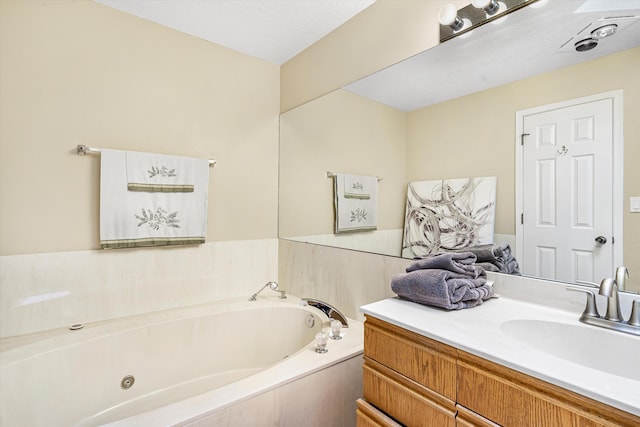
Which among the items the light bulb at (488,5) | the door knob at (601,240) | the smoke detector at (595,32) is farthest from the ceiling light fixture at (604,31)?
the door knob at (601,240)

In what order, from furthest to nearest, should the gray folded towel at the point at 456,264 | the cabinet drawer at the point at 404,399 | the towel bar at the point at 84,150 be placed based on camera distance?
the towel bar at the point at 84,150 → the gray folded towel at the point at 456,264 → the cabinet drawer at the point at 404,399

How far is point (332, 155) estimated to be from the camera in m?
2.11

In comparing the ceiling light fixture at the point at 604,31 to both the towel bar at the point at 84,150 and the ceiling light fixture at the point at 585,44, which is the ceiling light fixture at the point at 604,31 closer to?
the ceiling light fixture at the point at 585,44

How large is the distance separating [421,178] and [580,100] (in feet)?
2.21

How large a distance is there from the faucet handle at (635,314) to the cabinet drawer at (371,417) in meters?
0.75

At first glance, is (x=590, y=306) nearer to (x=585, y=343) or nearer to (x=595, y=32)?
(x=585, y=343)

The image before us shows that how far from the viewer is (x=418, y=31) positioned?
151 cm

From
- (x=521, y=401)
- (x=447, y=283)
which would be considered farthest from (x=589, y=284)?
(x=521, y=401)

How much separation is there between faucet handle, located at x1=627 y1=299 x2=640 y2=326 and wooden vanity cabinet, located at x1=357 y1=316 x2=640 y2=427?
427 millimetres

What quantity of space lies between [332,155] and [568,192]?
135 centimetres

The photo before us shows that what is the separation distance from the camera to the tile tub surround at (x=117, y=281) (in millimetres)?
1590

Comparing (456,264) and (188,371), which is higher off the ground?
(456,264)

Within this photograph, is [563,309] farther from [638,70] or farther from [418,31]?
[418,31]

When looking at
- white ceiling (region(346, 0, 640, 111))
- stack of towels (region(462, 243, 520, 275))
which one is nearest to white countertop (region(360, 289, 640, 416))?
stack of towels (region(462, 243, 520, 275))
